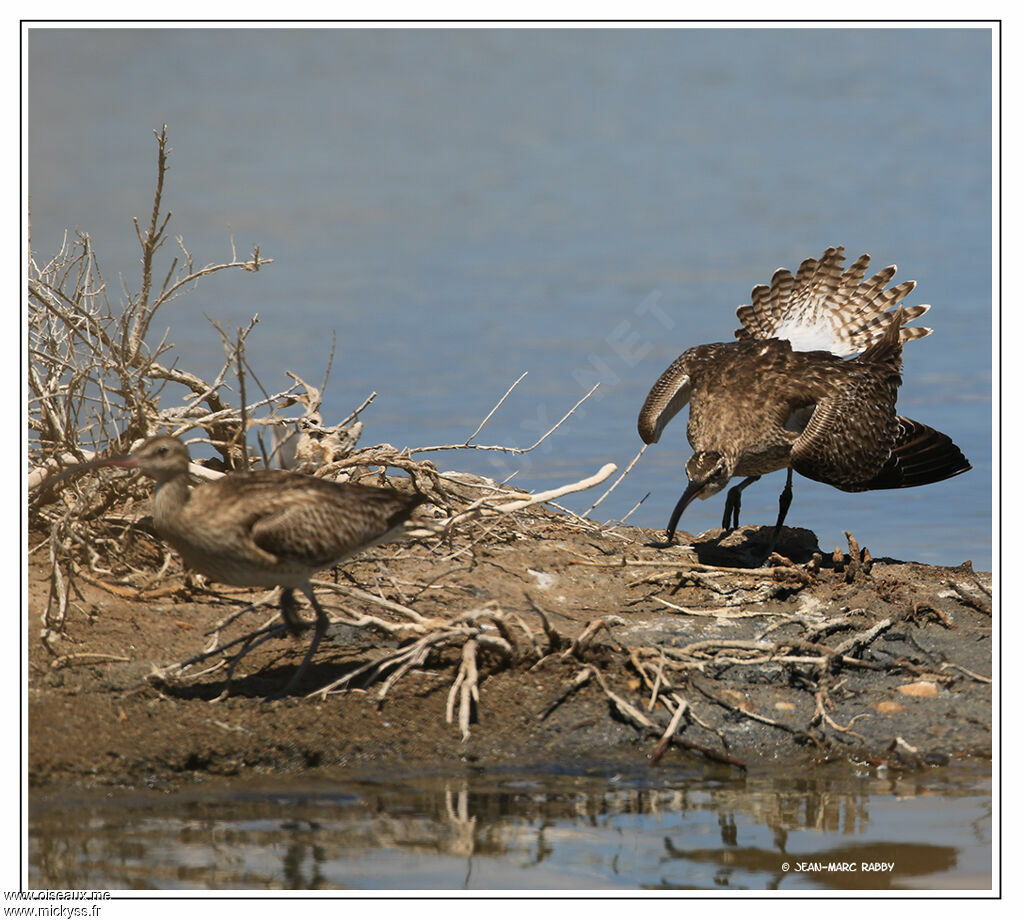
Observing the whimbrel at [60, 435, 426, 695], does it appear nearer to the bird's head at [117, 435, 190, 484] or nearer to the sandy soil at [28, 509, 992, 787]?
the bird's head at [117, 435, 190, 484]

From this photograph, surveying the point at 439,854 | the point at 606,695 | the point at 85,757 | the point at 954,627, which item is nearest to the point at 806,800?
the point at 606,695

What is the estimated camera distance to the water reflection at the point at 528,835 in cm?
567

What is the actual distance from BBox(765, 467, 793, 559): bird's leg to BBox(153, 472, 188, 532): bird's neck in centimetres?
461

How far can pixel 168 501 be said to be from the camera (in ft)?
24.0

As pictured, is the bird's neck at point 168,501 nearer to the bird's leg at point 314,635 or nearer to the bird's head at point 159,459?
the bird's head at point 159,459

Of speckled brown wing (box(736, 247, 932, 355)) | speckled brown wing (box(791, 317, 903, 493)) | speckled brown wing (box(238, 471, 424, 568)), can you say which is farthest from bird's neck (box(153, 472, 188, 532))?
speckled brown wing (box(736, 247, 932, 355))

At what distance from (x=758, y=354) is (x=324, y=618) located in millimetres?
4654

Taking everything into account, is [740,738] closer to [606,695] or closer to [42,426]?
[606,695]

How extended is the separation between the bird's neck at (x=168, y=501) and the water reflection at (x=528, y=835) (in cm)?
148

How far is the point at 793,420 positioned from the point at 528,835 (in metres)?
5.19

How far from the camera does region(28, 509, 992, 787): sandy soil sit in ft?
23.0

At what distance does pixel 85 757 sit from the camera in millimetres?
6742

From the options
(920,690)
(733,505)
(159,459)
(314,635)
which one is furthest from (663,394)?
(159,459)

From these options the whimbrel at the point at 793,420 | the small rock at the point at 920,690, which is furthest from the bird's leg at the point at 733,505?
the small rock at the point at 920,690
